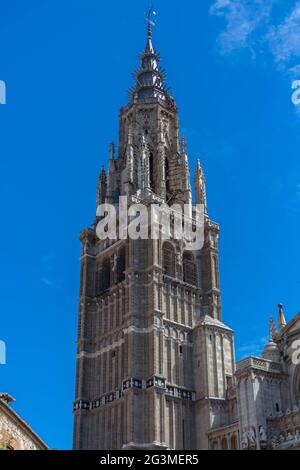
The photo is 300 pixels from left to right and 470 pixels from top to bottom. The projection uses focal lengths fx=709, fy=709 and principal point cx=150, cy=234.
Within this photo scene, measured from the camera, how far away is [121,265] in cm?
7225

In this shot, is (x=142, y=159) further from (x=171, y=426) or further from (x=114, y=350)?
(x=171, y=426)

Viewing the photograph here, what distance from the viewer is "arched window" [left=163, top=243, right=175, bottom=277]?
71250 mm

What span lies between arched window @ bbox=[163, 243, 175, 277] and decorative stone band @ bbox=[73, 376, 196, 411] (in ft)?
39.8

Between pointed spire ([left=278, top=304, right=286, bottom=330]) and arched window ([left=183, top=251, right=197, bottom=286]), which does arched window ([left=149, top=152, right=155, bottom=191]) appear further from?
pointed spire ([left=278, top=304, right=286, bottom=330])

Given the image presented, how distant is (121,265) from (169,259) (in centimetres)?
493

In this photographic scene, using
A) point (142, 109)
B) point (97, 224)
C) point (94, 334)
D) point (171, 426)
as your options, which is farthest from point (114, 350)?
point (142, 109)

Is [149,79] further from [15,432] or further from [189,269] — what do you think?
[15,432]

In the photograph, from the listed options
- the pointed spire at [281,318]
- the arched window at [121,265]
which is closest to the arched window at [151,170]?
the arched window at [121,265]

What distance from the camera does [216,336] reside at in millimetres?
→ 67438

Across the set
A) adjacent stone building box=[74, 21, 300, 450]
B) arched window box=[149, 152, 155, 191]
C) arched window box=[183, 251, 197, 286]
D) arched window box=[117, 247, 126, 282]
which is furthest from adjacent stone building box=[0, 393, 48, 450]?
arched window box=[149, 152, 155, 191]

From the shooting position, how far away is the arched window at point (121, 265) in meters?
71.7

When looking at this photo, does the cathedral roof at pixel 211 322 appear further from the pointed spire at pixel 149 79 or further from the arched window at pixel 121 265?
the pointed spire at pixel 149 79

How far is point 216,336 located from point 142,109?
31.7 metres

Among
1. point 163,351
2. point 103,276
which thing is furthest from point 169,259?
point 163,351
